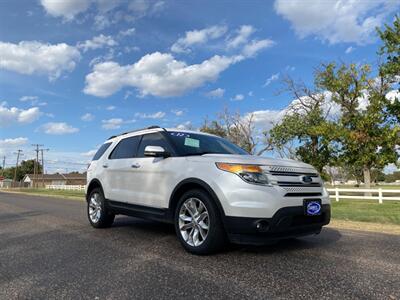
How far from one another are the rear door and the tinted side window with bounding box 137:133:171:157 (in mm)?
164

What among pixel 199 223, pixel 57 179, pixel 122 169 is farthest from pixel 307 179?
pixel 57 179

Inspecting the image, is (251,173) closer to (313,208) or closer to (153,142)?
(313,208)

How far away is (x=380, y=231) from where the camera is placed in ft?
27.2

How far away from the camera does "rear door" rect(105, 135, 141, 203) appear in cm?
672

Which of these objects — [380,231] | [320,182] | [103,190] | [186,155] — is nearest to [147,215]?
[186,155]

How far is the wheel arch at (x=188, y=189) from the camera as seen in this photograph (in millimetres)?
4863

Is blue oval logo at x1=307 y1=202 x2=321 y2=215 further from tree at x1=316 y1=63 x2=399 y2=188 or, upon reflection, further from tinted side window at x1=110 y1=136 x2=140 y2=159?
tree at x1=316 y1=63 x2=399 y2=188

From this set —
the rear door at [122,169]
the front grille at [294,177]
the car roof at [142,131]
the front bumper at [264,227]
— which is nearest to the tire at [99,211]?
the rear door at [122,169]

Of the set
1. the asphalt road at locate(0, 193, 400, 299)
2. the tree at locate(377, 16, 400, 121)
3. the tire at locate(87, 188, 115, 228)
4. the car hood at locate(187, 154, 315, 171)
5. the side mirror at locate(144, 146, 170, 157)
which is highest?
the tree at locate(377, 16, 400, 121)

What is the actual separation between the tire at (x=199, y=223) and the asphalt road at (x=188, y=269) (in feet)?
0.51

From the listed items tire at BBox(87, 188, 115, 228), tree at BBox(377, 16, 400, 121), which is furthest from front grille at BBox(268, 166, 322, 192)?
tree at BBox(377, 16, 400, 121)

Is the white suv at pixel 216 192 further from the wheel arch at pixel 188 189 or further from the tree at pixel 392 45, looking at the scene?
the tree at pixel 392 45

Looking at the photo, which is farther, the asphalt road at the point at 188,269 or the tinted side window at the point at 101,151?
the tinted side window at the point at 101,151

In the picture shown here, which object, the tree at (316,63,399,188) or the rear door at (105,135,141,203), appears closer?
the rear door at (105,135,141,203)
